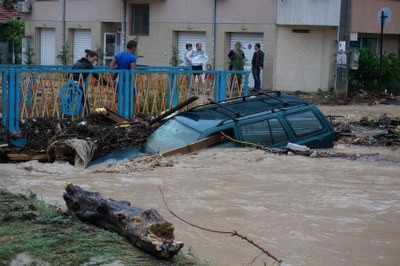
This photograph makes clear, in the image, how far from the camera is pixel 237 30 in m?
27.2

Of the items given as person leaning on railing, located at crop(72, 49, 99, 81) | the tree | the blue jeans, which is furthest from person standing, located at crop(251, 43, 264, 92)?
the tree

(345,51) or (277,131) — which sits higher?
(345,51)

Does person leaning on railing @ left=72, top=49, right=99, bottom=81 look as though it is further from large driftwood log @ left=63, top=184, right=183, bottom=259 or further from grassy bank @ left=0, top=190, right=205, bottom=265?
grassy bank @ left=0, top=190, right=205, bottom=265

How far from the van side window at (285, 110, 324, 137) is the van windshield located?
1496 millimetres

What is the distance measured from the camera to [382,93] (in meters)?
24.8

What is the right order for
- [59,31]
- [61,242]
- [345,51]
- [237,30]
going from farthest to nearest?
[59,31]
[237,30]
[345,51]
[61,242]

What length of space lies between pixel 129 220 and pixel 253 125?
557 centimetres

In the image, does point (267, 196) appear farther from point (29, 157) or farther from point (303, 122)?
point (29, 157)

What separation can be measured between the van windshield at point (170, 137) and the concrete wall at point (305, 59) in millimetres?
14334

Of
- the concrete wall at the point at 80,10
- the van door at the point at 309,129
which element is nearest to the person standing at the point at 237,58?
the concrete wall at the point at 80,10

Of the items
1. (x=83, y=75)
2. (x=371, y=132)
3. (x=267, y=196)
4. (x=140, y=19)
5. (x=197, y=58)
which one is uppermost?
(x=140, y=19)

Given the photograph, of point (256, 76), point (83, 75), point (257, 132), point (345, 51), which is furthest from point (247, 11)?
point (257, 132)

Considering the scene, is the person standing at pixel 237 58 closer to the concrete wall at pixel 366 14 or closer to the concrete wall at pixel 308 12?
the concrete wall at pixel 308 12

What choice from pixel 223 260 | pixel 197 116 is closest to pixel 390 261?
pixel 223 260
